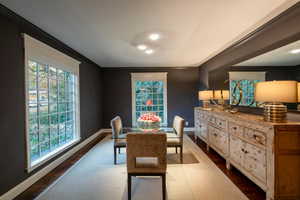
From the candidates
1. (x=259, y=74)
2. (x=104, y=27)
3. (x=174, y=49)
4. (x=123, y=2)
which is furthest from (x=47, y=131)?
(x=259, y=74)

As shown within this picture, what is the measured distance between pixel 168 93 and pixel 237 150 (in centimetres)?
384

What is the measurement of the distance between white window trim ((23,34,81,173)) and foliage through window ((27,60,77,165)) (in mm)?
55

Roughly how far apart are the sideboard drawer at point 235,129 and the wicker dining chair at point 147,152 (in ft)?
4.29

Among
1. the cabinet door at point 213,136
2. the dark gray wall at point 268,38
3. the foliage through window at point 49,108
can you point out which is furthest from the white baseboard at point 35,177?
the dark gray wall at point 268,38

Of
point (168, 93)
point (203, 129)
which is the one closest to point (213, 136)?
point (203, 129)

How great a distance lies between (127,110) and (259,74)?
4416 mm

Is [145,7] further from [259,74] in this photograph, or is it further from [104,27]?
[259,74]

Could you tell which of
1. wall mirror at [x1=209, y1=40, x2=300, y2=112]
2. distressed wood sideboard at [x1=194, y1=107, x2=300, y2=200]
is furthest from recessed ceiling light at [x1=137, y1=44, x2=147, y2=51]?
distressed wood sideboard at [x1=194, y1=107, x2=300, y2=200]

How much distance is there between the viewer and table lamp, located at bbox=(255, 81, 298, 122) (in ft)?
6.25

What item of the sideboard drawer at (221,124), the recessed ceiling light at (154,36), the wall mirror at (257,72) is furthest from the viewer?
the sideboard drawer at (221,124)

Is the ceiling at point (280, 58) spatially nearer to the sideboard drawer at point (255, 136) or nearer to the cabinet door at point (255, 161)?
the sideboard drawer at point (255, 136)

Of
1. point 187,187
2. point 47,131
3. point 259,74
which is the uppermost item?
point 259,74

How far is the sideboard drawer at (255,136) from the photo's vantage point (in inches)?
81.9

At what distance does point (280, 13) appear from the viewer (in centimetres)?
222
